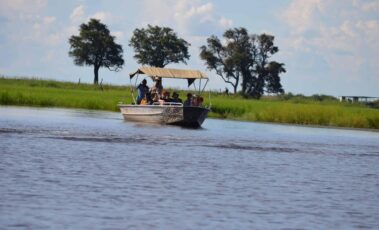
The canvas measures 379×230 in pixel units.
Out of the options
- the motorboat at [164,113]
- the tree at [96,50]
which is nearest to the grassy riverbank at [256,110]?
the motorboat at [164,113]

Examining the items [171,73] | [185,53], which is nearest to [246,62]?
[185,53]

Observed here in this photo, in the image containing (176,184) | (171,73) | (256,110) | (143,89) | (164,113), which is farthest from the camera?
(256,110)

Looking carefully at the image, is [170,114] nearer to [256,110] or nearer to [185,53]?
[256,110]

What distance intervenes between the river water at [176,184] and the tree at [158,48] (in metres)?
72.6

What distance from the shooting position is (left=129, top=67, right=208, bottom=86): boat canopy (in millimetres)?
43469

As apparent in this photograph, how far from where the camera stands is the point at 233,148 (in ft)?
95.6

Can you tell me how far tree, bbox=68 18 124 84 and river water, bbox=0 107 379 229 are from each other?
72.1 m

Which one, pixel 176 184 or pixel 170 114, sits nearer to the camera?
pixel 176 184

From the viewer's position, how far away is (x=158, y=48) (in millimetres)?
105000

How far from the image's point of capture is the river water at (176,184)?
14.1 m

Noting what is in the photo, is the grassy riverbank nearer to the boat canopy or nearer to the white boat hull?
the boat canopy

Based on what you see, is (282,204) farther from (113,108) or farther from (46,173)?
(113,108)

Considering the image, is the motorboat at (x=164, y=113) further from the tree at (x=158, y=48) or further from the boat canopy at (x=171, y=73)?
the tree at (x=158, y=48)

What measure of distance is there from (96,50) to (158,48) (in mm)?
6787
